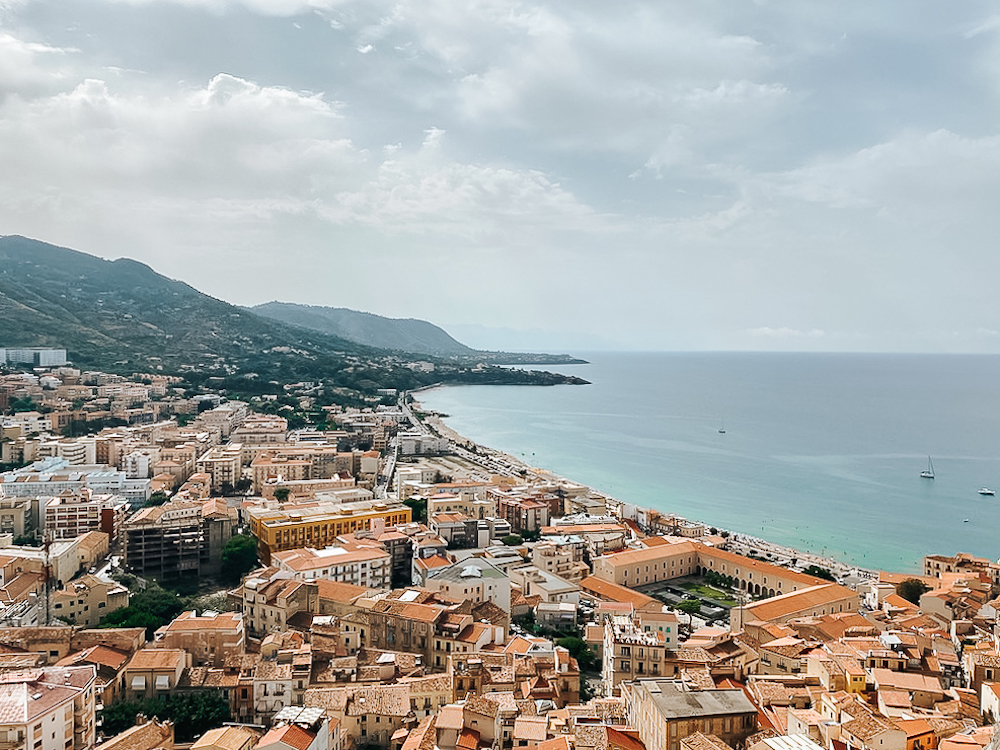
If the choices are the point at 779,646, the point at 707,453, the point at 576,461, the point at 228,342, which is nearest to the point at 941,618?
the point at 779,646

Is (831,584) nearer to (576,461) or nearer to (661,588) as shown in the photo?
(661,588)

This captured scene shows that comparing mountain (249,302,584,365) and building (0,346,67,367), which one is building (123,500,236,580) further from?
mountain (249,302,584,365)

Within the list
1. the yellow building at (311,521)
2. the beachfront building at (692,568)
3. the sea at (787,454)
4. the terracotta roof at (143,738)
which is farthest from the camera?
the sea at (787,454)

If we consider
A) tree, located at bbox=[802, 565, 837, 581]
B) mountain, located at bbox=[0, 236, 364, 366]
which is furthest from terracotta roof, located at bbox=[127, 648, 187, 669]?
mountain, located at bbox=[0, 236, 364, 366]

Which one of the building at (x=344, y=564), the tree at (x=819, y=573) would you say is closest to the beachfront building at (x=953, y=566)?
the tree at (x=819, y=573)

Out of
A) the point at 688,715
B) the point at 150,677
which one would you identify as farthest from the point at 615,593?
the point at 150,677

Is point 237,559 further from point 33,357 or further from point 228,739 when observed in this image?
point 33,357

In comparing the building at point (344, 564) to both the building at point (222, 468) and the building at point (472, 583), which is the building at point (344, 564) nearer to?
the building at point (472, 583)
